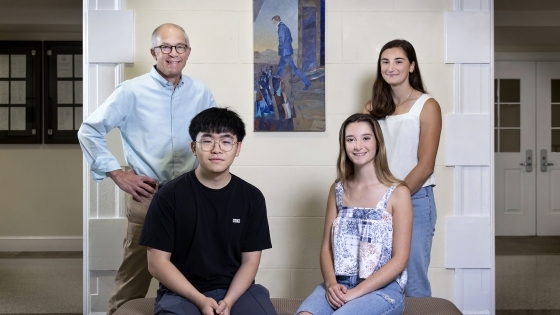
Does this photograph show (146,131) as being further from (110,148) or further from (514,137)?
(514,137)

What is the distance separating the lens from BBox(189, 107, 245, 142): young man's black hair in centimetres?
214

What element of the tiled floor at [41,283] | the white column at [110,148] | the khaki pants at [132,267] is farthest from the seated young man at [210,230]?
the tiled floor at [41,283]

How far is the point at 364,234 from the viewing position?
2232 mm

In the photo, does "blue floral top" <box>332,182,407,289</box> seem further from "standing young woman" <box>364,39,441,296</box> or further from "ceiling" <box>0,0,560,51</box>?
"ceiling" <box>0,0,560,51</box>

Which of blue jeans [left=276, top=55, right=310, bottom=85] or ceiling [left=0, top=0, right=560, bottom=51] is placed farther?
ceiling [left=0, top=0, right=560, bottom=51]

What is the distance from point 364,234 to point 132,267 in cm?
103

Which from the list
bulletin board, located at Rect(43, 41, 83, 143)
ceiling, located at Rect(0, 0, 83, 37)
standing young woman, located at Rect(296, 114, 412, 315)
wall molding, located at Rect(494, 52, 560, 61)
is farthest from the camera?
wall molding, located at Rect(494, 52, 560, 61)

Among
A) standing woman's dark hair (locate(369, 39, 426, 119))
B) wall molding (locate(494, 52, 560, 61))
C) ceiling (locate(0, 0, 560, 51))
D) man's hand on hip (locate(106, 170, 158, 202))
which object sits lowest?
man's hand on hip (locate(106, 170, 158, 202))

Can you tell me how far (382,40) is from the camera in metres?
3.33

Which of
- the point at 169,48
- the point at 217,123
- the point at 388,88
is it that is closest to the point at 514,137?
the point at 388,88

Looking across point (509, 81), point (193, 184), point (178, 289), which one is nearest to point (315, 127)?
point (193, 184)

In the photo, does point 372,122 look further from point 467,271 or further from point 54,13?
point 54,13

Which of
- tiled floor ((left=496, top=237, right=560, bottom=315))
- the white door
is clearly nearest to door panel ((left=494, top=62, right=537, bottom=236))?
the white door

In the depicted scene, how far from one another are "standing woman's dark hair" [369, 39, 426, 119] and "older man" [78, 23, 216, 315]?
2.34 feet
